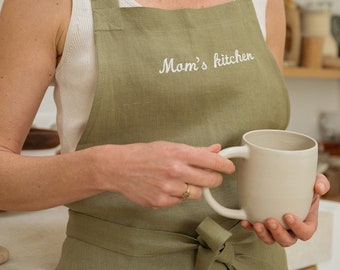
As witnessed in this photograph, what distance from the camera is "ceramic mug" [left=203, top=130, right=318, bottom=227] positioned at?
0.56m

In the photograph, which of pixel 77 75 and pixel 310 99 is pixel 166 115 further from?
pixel 310 99

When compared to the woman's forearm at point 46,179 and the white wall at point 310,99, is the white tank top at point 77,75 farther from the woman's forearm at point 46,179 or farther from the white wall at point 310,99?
the white wall at point 310,99

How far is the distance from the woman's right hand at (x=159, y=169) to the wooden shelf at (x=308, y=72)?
1606 millimetres

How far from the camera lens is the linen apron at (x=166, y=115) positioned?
63 centimetres

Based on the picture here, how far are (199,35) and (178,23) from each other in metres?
0.03

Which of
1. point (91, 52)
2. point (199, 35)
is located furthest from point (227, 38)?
point (91, 52)

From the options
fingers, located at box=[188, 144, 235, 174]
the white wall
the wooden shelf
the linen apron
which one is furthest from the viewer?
the white wall

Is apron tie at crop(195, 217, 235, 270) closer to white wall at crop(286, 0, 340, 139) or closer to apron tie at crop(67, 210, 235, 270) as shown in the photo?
apron tie at crop(67, 210, 235, 270)

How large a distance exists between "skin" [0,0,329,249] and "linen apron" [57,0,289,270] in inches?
2.4

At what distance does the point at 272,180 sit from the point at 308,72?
1675 mm

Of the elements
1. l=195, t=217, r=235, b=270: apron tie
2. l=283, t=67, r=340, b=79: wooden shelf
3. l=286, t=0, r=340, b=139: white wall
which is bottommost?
l=286, t=0, r=340, b=139: white wall

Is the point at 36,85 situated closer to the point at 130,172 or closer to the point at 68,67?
the point at 68,67

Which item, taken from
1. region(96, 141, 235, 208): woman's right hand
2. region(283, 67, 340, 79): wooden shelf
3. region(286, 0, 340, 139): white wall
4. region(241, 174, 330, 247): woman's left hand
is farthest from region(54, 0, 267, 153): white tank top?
region(286, 0, 340, 139): white wall

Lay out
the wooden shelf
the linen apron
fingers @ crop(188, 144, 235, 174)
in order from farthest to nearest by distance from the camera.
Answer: the wooden shelf → the linen apron → fingers @ crop(188, 144, 235, 174)
